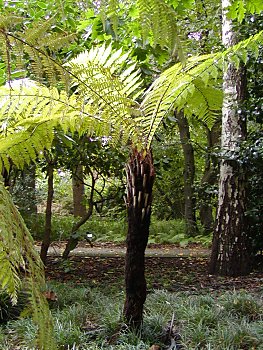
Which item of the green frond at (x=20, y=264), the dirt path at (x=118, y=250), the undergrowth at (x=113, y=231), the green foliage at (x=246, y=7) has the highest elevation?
the green foliage at (x=246, y=7)

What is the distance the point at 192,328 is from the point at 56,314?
0.88 m

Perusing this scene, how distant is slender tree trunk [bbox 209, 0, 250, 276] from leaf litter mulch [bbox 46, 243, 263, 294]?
174 mm

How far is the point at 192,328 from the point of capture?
8.25 feet

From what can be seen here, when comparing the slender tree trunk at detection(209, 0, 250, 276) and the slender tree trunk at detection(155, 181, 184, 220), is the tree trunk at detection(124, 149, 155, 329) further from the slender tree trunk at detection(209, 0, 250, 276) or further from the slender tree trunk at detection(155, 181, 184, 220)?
the slender tree trunk at detection(155, 181, 184, 220)

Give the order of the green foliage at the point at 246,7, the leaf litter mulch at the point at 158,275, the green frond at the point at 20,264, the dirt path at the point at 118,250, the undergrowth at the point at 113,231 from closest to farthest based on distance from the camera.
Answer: the green frond at the point at 20,264 < the green foliage at the point at 246,7 < the leaf litter mulch at the point at 158,275 < the dirt path at the point at 118,250 < the undergrowth at the point at 113,231

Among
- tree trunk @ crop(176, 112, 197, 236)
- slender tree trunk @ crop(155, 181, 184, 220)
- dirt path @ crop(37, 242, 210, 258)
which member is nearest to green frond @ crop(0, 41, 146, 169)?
dirt path @ crop(37, 242, 210, 258)

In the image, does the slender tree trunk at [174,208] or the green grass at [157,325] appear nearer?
the green grass at [157,325]

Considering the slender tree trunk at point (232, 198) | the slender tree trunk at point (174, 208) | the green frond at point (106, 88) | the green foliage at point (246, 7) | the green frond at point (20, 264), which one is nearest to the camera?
the green frond at point (20, 264)

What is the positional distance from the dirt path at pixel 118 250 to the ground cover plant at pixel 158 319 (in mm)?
1524

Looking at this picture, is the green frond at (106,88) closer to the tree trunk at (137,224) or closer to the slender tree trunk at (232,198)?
the tree trunk at (137,224)

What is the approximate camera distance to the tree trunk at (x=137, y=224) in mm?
2277

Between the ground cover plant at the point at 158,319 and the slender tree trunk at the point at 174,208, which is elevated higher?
the slender tree trunk at the point at 174,208

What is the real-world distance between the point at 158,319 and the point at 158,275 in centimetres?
199

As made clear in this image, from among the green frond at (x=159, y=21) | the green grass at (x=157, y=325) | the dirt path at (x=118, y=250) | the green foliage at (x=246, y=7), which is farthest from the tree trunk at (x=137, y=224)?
the dirt path at (x=118, y=250)
